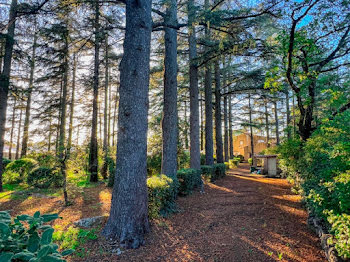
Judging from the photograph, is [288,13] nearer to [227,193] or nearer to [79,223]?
[227,193]

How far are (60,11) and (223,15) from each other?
441 centimetres

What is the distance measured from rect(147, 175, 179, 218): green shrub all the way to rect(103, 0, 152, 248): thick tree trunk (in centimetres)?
63

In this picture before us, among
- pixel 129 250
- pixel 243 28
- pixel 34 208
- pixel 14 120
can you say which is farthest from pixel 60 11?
pixel 14 120

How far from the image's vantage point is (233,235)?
11.9 feet

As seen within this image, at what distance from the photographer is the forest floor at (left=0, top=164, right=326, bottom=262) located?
2.97m

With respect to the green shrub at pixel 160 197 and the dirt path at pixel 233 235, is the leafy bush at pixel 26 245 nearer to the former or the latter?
the dirt path at pixel 233 235

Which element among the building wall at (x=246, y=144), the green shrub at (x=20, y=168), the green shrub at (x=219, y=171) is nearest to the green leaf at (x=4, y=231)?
the green shrub at (x=219, y=171)

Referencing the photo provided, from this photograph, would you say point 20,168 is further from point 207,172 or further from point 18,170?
point 207,172

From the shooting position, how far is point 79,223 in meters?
3.89

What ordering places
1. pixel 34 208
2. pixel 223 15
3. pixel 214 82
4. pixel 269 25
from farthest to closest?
pixel 214 82, pixel 269 25, pixel 34 208, pixel 223 15

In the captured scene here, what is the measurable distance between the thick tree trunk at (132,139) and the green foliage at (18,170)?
790 cm

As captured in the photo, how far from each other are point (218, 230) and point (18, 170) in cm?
1016

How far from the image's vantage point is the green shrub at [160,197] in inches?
166

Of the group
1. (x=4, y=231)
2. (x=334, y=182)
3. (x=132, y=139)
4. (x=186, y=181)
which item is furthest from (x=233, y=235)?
(x=4, y=231)
